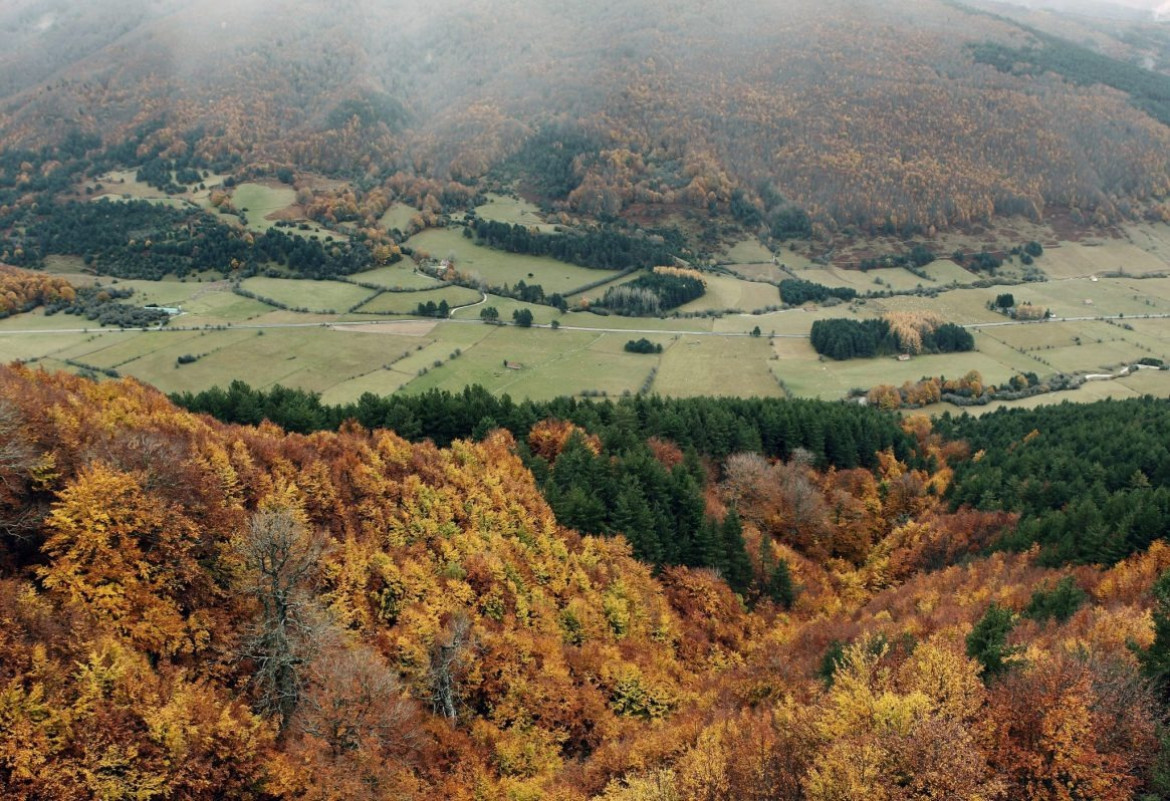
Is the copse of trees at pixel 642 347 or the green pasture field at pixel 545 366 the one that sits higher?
the copse of trees at pixel 642 347

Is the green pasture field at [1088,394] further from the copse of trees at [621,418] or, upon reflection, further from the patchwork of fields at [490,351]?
the copse of trees at [621,418]

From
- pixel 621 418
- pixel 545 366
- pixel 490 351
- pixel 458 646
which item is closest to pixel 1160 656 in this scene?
pixel 458 646

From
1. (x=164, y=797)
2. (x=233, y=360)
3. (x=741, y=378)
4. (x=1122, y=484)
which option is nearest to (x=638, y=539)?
(x=164, y=797)

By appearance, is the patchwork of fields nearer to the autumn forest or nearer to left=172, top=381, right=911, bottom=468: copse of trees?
left=172, top=381, right=911, bottom=468: copse of trees

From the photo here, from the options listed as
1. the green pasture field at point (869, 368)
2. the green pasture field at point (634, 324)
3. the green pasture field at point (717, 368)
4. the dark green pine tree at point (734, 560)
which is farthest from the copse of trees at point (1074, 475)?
the green pasture field at point (634, 324)

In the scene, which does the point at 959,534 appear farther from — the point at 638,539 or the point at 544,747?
Result: the point at 544,747

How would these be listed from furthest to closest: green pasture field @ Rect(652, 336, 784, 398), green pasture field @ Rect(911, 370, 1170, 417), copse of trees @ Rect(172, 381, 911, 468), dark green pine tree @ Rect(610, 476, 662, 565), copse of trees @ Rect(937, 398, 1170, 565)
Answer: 1. green pasture field @ Rect(652, 336, 784, 398)
2. green pasture field @ Rect(911, 370, 1170, 417)
3. copse of trees @ Rect(172, 381, 911, 468)
4. dark green pine tree @ Rect(610, 476, 662, 565)
5. copse of trees @ Rect(937, 398, 1170, 565)

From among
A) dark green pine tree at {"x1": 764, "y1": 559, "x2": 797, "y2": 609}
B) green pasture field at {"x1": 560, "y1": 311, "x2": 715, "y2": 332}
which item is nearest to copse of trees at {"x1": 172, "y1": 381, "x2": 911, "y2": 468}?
dark green pine tree at {"x1": 764, "y1": 559, "x2": 797, "y2": 609}

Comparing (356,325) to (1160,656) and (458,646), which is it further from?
(1160,656)
